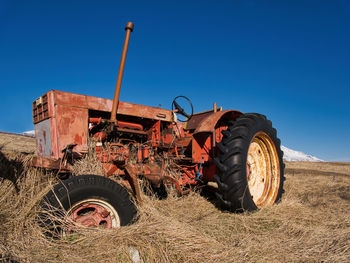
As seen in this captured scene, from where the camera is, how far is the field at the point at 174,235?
6.11 ft

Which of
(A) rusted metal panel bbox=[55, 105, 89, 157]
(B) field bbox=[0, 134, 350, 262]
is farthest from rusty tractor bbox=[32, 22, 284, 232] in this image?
(B) field bbox=[0, 134, 350, 262]

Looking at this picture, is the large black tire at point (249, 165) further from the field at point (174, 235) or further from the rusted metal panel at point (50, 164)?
the rusted metal panel at point (50, 164)

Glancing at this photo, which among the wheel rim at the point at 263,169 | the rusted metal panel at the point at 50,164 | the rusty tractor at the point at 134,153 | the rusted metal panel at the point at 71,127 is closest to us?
the rusty tractor at the point at 134,153

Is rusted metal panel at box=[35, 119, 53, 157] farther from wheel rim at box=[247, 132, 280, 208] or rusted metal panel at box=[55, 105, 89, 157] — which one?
wheel rim at box=[247, 132, 280, 208]

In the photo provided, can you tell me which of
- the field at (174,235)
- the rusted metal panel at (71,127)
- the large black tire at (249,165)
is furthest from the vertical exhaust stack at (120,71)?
the large black tire at (249,165)

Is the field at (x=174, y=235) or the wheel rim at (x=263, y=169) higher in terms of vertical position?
the wheel rim at (x=263, y=169)

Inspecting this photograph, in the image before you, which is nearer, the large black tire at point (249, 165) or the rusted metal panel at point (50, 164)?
the rusted metal panel at point (50, 164)

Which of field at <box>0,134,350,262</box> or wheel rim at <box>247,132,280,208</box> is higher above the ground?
wheel rim at <box>247,132,280,208</box>

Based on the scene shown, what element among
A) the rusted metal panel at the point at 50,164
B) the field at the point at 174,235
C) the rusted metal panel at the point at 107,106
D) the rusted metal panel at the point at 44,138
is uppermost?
the rusted metal panel at the point at 107,106

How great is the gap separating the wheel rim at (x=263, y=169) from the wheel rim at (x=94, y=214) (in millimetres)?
2207

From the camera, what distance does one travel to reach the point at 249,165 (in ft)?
12.0

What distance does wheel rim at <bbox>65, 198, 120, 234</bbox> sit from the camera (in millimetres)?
2179

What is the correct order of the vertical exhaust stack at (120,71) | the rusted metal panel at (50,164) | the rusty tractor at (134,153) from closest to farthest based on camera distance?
the rusty tractor at (134,153), the rusted metal panel at (50,164), the vertical exhaust stack at (120,71)

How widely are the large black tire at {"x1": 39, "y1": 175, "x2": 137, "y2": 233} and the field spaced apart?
139 mm
